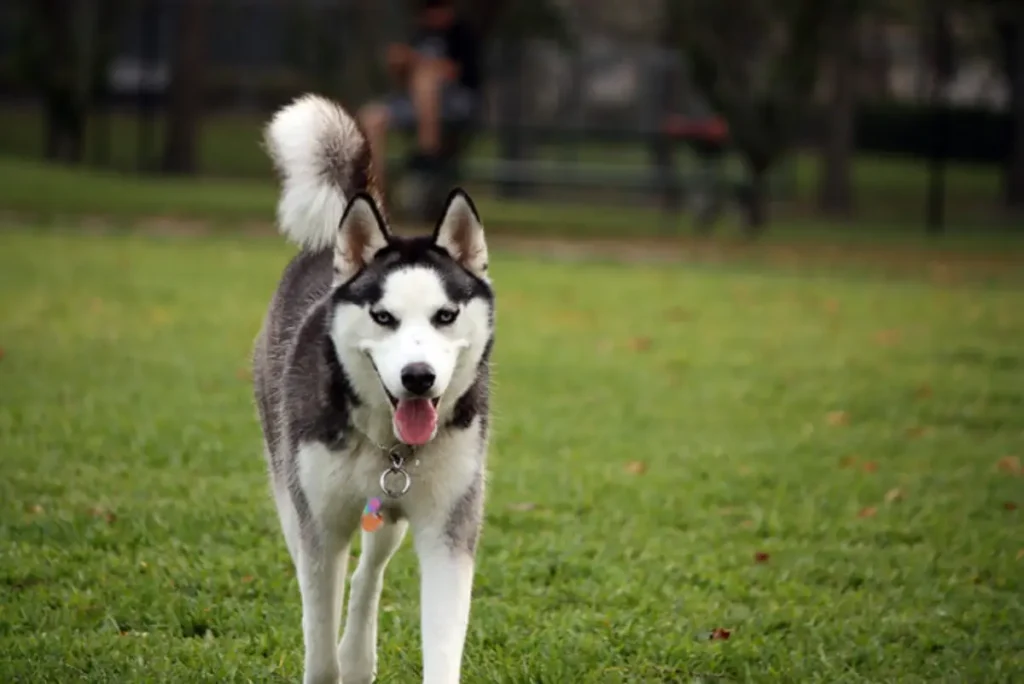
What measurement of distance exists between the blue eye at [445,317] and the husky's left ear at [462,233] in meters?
0.23

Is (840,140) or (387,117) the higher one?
(387,117)

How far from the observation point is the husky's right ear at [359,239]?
14.4 ft

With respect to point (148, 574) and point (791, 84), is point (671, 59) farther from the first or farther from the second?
point (148, 574)

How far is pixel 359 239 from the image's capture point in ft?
14.5

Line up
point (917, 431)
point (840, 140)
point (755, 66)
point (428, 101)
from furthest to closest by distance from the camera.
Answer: point (840, 140) → point (755, 66) → point (428, 101) → point (917, 431)

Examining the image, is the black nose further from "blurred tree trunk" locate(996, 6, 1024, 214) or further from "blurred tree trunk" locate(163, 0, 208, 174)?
"blurred tree trunk" locate(163, 0, 208, 174)

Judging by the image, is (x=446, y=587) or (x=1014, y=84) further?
(x=1014, y=84)

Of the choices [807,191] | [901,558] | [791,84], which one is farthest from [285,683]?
[807,191]

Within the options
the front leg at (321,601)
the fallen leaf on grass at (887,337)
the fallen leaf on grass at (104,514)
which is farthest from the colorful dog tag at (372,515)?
the fallen leaf on grass at (887,337)

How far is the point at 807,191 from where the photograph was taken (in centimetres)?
3300

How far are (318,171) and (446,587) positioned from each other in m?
1.61

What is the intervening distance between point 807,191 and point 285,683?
29328mm

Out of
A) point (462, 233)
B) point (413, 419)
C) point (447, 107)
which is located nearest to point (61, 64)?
point (447, 107)

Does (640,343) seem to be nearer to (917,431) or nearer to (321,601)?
(917,431)
